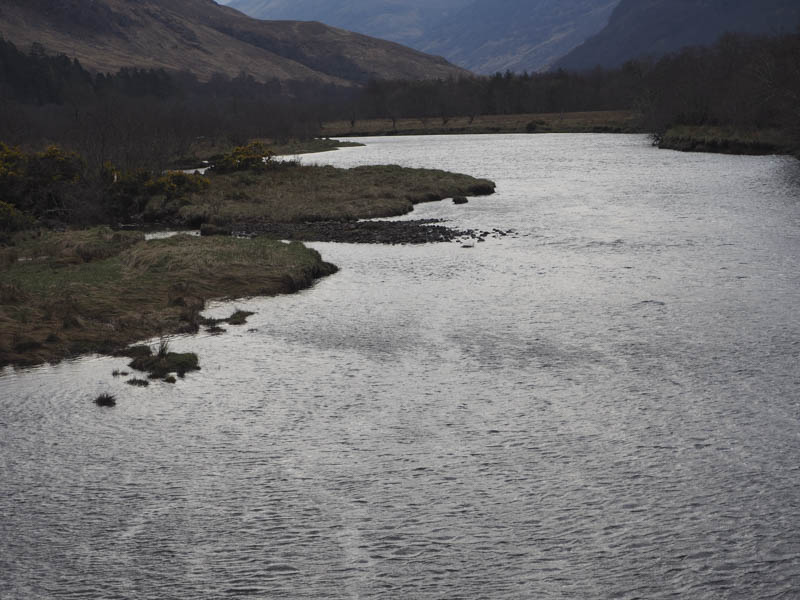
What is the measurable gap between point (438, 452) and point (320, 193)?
1611 inches

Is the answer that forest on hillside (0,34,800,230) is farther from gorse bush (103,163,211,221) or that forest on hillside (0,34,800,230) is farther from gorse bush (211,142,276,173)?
gorse bush (211,142,276,173)

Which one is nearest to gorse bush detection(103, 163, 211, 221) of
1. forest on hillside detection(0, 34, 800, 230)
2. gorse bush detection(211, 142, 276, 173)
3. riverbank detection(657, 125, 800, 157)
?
forest on hillside detection(0, 34, 800, 230)

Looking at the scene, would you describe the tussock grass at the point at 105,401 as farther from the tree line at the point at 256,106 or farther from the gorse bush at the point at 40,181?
the tree line at the point at 256,106

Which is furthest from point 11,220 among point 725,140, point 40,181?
point 725,140

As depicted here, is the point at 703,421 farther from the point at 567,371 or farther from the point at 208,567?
the point at 208,567

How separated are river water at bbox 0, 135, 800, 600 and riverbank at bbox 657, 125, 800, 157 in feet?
193

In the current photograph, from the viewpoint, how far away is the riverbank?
262 feet

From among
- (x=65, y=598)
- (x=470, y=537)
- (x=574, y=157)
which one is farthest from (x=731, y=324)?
(x=574, y=157)

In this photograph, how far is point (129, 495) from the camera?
13023 millimetres

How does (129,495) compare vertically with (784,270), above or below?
below

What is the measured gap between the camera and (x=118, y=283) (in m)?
26.6

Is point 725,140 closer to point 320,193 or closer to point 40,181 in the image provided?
point 320,193

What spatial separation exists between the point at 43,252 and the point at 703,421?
84.7 feet

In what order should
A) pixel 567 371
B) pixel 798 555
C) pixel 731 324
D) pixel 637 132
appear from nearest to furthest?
pixel 798 555
pixel 567 371
pixel 731 324
pixel 637 132
